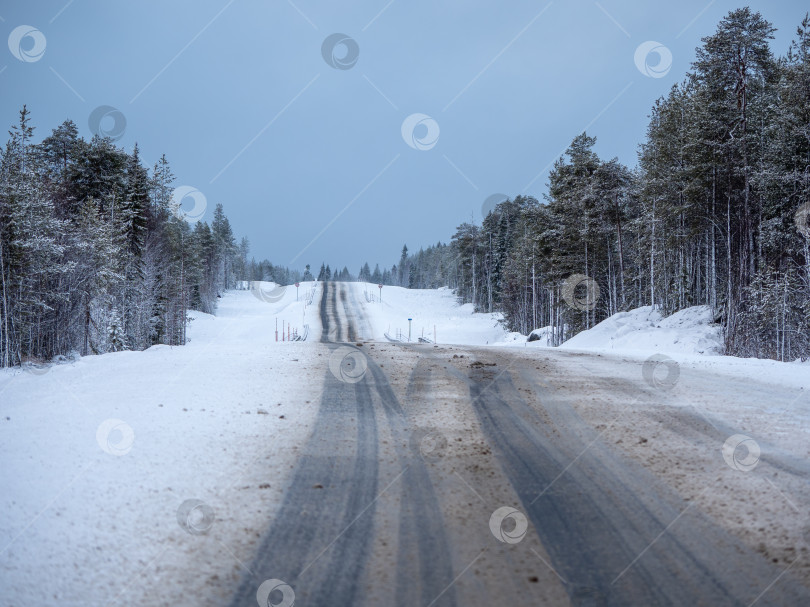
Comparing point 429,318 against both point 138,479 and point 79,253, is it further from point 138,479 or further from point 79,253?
point 138,479

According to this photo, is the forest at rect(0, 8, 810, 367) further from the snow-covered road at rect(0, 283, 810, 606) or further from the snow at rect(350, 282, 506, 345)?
the snow at rect(350, 282, 506, 345)

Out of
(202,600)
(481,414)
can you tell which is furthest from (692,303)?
(202,600)

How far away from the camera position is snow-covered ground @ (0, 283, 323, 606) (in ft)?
10.6

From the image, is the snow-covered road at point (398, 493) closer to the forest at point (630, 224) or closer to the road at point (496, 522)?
the road at point (496, 522)

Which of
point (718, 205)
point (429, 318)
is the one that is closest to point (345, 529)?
point (718, 205)

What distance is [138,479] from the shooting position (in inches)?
183

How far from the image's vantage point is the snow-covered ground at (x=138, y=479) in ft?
10.6

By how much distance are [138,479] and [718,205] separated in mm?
25821

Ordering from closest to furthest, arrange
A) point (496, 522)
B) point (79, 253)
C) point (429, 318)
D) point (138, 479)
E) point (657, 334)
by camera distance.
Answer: point (496, 522), point (138, 479), point (79, 253), point (657, 334), point (429, 318)

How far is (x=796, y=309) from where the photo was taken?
754 inches

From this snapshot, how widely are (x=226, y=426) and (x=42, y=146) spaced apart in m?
37.4

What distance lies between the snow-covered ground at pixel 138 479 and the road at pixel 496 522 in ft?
1.16

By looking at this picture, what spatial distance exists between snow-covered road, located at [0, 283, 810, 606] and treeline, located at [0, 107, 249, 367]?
1031cm

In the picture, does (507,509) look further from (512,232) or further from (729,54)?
(512,232)
